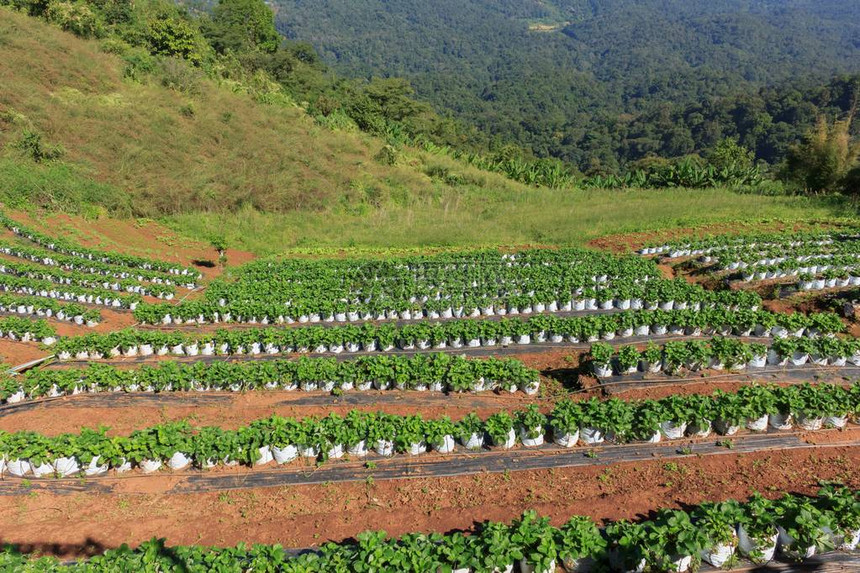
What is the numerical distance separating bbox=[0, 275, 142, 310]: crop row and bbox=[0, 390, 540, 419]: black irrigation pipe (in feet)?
21.5

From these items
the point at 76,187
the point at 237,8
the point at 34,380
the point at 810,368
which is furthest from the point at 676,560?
the point at 237,8

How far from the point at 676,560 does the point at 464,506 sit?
2.65m

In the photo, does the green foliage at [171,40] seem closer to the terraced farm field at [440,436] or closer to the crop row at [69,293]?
the crop row at [69,293]

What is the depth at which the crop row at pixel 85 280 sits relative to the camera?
16.9 meters

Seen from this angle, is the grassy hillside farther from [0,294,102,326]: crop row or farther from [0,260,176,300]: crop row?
[0,294,102,326]: crop row

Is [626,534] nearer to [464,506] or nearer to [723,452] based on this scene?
[464,506]

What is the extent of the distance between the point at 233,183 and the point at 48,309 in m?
17.1

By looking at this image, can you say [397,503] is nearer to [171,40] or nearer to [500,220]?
[500,220]

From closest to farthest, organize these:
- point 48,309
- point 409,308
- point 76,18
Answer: point 409,308 < point 48,309 < point 76,18

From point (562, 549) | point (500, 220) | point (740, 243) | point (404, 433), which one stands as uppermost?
point (740, 243)

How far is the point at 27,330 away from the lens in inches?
501

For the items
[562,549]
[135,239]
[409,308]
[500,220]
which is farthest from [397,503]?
[500,220]

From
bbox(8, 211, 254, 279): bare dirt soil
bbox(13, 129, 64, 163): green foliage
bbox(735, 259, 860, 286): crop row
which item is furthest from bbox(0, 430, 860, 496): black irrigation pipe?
bbox(13, 129, 64, 163): green foliage

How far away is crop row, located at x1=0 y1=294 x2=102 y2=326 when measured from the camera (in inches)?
553
